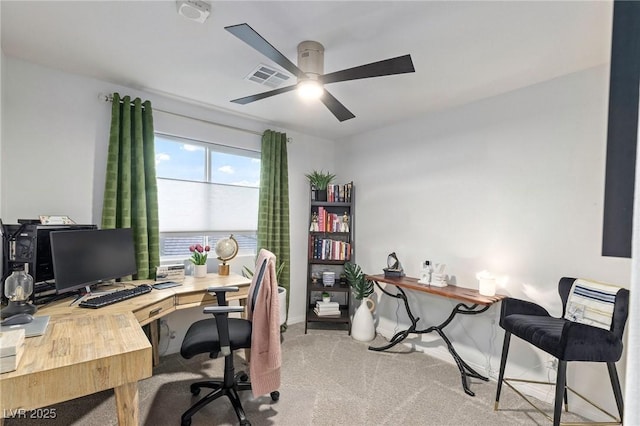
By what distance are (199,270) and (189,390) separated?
1.00 m

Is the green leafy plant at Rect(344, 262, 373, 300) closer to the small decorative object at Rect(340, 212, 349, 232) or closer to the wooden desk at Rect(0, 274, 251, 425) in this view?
the small decorative object at Rect(340, 212, 349, 232)

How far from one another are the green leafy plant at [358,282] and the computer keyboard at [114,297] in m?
2.10

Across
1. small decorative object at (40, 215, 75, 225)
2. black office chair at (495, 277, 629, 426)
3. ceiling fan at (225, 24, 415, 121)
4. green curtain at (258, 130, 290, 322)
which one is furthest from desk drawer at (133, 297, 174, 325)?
black office chair at (495, 277, 629, 426)

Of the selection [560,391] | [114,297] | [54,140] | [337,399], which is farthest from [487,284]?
[54,140]

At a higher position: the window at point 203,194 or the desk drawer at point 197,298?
the window at point 203,194

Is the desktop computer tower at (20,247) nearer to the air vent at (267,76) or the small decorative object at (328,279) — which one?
the air vent at (267,76)

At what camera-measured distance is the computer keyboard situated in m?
1.90

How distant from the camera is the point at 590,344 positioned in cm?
172

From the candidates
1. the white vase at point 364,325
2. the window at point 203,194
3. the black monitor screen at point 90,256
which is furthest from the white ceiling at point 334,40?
the white vase at point 364,325

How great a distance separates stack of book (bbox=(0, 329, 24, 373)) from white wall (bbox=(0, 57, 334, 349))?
1.52m

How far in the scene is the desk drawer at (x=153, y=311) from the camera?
6.45ft

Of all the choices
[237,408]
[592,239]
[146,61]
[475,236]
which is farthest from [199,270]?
[592,239]

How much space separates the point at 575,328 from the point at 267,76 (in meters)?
2.61

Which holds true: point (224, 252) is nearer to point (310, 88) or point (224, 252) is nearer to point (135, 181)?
point (135, 181)
